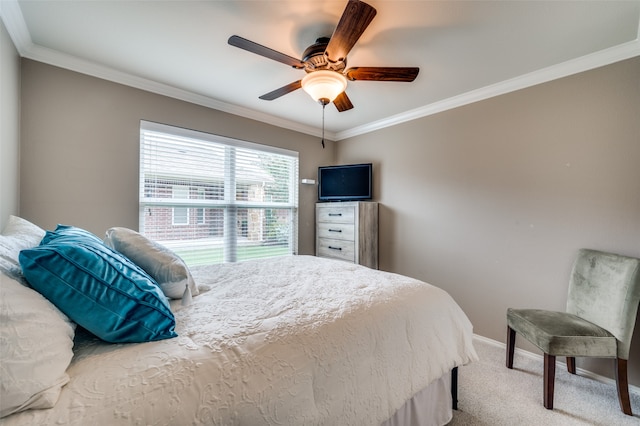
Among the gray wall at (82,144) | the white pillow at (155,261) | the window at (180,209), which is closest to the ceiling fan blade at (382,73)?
the white pillow at (155,261)

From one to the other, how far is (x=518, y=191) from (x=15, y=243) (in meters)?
3.42

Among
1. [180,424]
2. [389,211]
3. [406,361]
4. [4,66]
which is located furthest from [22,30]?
[389,211]

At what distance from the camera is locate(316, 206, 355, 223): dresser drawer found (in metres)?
3.43

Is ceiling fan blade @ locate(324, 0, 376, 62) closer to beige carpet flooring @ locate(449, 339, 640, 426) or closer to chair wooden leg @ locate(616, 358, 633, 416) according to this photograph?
beige carpet flooring @ locate(449, 339, 640, 426)

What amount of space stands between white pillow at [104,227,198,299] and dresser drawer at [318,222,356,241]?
2.33 m

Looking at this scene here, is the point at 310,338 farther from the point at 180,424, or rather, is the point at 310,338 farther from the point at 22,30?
the point at 22,30

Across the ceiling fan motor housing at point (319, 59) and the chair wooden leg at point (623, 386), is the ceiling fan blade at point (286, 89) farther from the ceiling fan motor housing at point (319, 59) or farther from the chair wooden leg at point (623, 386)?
the chair wooden leg at point (623, 386)

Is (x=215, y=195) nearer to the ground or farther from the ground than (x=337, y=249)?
farther from the ground

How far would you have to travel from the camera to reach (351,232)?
3.40 m

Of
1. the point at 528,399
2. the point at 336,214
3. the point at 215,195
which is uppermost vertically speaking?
the point at 215,195

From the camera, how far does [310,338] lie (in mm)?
1043

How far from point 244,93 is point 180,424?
2839 mm

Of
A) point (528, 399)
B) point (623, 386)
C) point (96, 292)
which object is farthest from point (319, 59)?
point (623, 386)

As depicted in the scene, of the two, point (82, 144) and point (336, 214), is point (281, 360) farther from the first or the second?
point (336, 214)
